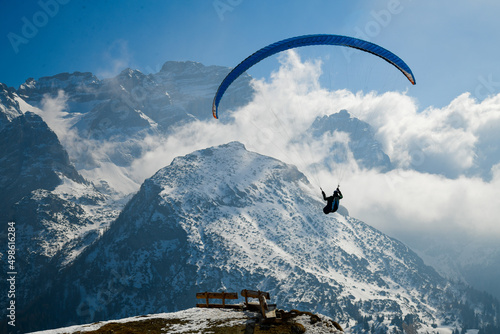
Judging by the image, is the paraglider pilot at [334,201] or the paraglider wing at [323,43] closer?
the paraglider pilot at [334,201]

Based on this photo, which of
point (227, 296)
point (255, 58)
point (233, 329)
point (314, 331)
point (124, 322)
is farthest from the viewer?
point (255, 58)

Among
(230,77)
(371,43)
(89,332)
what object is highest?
(371,43)

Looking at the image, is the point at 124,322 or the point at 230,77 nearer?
the point at 124,322

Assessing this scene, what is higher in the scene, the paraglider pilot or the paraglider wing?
the paraglider wing

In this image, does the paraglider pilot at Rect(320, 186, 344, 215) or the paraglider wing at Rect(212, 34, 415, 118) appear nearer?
the paraglider pilot at Rect(320, 186, 344, 215)

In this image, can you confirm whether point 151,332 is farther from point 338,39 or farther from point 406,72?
point 406,72

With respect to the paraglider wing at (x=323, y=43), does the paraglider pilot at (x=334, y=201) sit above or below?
below

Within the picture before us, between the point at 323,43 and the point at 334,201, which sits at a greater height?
the point at 323,43

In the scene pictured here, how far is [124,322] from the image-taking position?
2362 cm

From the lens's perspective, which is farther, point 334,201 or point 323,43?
point 323,43

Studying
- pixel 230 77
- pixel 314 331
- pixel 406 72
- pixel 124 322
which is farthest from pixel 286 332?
pixel 406 72

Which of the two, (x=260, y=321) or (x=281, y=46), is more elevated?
(x=281, y=46)

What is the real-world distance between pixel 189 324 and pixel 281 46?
69.2 ft

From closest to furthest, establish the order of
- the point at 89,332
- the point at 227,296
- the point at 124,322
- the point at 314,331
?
the point at 314,331 → the point at 89,332 → the point at 124,322 → the point at 227,296
